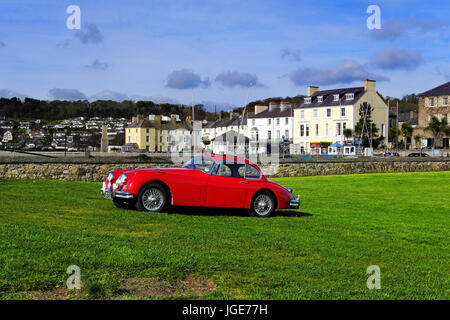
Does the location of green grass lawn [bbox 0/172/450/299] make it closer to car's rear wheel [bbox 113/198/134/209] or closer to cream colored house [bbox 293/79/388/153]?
car's rear wheel [bbox 113/198/134/209]

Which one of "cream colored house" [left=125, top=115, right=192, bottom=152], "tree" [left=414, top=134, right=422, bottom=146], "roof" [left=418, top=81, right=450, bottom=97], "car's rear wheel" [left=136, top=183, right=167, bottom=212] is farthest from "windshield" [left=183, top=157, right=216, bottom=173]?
"cream colored house" [left=125, top=115, right=192, bottom=152]

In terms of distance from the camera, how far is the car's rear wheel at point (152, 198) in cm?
1273

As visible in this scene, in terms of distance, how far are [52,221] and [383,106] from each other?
8340cm

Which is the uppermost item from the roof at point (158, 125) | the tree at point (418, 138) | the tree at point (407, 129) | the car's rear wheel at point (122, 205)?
the roof at point (158, 125)

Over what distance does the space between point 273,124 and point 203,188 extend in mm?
85413

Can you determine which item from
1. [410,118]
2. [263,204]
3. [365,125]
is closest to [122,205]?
[263,204]

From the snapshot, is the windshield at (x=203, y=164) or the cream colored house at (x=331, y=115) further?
the cream colored house at (x=331, y=115)

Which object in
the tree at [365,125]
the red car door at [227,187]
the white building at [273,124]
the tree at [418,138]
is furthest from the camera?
the white building at [273,124]

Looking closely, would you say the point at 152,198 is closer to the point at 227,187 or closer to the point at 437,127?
the point at 227,187

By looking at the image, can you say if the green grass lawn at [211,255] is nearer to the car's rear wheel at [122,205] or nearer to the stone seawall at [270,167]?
the car's rear wheel at [122,205]

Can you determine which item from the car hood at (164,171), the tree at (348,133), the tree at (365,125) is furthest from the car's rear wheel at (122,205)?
the tree at (348,133)

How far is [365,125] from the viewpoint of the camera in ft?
266

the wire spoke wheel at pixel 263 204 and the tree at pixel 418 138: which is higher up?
the tree at pixel 418 138

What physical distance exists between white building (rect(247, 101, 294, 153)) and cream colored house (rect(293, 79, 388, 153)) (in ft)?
7.59
